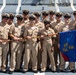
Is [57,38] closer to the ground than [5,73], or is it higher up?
higher up

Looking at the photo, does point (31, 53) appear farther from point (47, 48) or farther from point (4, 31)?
point (4, 31)

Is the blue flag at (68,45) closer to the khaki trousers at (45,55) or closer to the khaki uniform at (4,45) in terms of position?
the khaki trousers at (45,55)

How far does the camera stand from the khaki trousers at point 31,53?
29.9 ft

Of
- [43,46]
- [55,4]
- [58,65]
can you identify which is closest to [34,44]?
[43,46]

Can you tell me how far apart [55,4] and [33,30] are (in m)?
9.03

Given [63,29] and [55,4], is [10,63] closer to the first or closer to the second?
[63,29]

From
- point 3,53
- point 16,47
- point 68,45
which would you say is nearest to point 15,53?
point 16,47

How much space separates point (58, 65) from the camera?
9.52 metres

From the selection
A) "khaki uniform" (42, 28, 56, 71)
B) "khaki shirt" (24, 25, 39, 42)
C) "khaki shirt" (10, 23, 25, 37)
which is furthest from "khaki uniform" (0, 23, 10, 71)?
"khaki uniform" (42, 28, 56, 71)

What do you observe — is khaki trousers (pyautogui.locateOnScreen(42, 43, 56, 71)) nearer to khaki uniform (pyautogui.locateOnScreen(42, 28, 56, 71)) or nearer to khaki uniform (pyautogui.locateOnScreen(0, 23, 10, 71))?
khaki uniform (pyautogui.locateOnScreen(42, 28, 56, 71))

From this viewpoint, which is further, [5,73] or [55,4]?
[55,4]

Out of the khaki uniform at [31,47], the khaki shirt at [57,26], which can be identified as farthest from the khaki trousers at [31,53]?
the khaki shirt at [57,26]

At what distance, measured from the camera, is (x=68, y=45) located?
9219 millimetres

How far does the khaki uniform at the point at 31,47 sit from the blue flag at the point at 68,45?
616 millimetres
